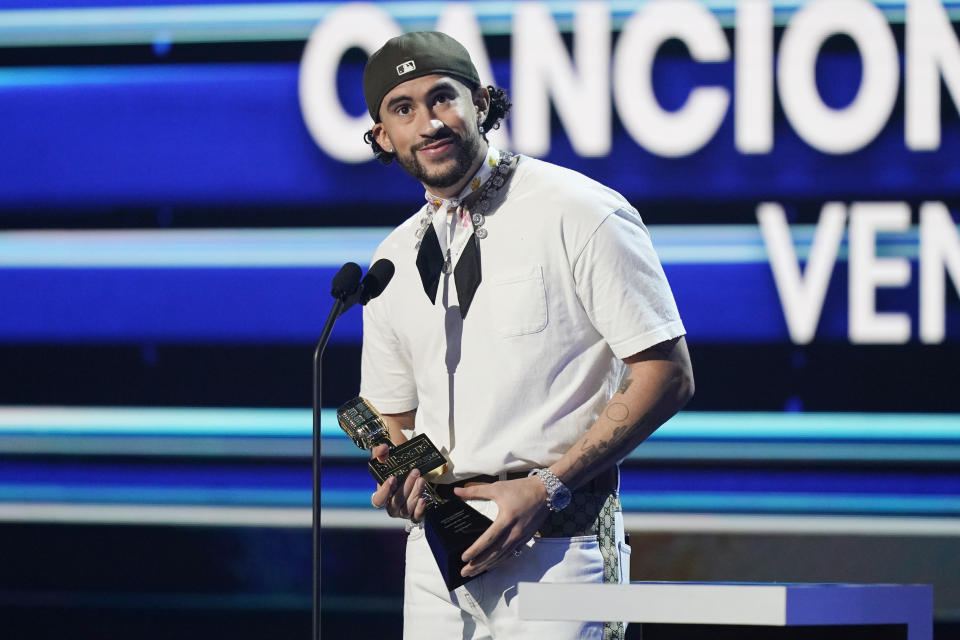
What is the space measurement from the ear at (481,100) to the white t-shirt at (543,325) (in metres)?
0.21

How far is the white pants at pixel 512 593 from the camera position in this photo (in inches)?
74.8

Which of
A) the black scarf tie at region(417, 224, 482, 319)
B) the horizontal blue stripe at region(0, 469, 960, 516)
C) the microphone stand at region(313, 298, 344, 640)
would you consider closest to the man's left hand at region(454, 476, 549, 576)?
the microphone stand at region(313, 298, 344, 640)

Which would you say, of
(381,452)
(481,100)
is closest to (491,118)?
(481,100)

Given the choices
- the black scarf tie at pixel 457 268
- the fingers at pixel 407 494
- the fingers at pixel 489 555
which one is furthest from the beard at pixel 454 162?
the fingers at pixel 489 555

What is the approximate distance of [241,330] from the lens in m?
3.74

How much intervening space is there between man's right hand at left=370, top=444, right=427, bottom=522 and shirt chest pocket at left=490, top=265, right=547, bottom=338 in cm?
29

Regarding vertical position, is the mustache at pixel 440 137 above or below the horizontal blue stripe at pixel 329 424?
above

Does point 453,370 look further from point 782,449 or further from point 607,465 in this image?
point 782,449

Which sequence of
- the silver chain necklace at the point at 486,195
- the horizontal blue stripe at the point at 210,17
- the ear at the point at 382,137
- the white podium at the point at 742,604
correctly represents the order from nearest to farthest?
the white podium at the point at 742,604
the silver chain necklace at the point at 486,195
the ear at the point at 382,137
the horizontal blue stripe at the point at 210,17

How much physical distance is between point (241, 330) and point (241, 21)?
3.32 feet

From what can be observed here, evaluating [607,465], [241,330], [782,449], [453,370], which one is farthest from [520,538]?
[241,330]

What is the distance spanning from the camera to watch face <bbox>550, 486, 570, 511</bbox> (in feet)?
6.17

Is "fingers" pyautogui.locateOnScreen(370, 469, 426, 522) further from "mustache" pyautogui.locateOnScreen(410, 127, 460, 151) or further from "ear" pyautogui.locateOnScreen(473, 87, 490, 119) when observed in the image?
"ear" pyautogui.locateOnScreen(473, 87, 490, 119)

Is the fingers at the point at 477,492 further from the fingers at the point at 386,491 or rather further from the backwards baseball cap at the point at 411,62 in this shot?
the backwards baseball cap at the point at 411,62
